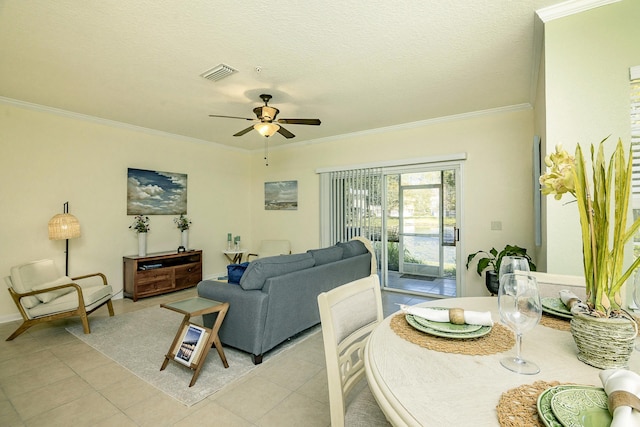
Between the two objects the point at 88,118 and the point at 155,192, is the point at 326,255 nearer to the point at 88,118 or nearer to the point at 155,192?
the point at 155,192

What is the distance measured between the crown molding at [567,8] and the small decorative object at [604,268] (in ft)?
6.05

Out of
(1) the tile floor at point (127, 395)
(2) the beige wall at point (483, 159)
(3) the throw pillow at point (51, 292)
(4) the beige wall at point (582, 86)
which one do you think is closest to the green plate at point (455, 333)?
(1) the tile floor at point (127, 395)

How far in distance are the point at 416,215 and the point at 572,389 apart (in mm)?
4997

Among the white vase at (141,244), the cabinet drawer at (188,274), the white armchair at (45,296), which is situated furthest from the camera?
the cabinet drawer at (188,274)

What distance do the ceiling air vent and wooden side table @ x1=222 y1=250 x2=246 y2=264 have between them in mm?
3450

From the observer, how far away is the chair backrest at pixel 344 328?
1185 millimetres

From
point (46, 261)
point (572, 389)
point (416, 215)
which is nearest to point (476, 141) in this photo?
point (416, 215)

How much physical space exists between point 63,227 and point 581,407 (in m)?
5.01

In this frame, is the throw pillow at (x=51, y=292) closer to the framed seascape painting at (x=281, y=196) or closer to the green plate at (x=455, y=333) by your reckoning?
the framed seascape painting at (x=281, y=196)

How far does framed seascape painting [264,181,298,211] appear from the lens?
609cm

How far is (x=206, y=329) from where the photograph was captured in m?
2.44

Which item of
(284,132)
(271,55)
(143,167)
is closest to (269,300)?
(284,132)

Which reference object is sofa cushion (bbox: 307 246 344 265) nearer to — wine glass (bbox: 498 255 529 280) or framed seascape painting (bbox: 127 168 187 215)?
wine glass (bbox: 498 255 529 280)

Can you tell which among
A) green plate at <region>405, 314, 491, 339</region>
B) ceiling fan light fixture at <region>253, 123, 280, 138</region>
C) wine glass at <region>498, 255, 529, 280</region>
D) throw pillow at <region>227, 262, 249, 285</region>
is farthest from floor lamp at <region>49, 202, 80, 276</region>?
wine glass at <region>498, 255, 529, 280</region>
